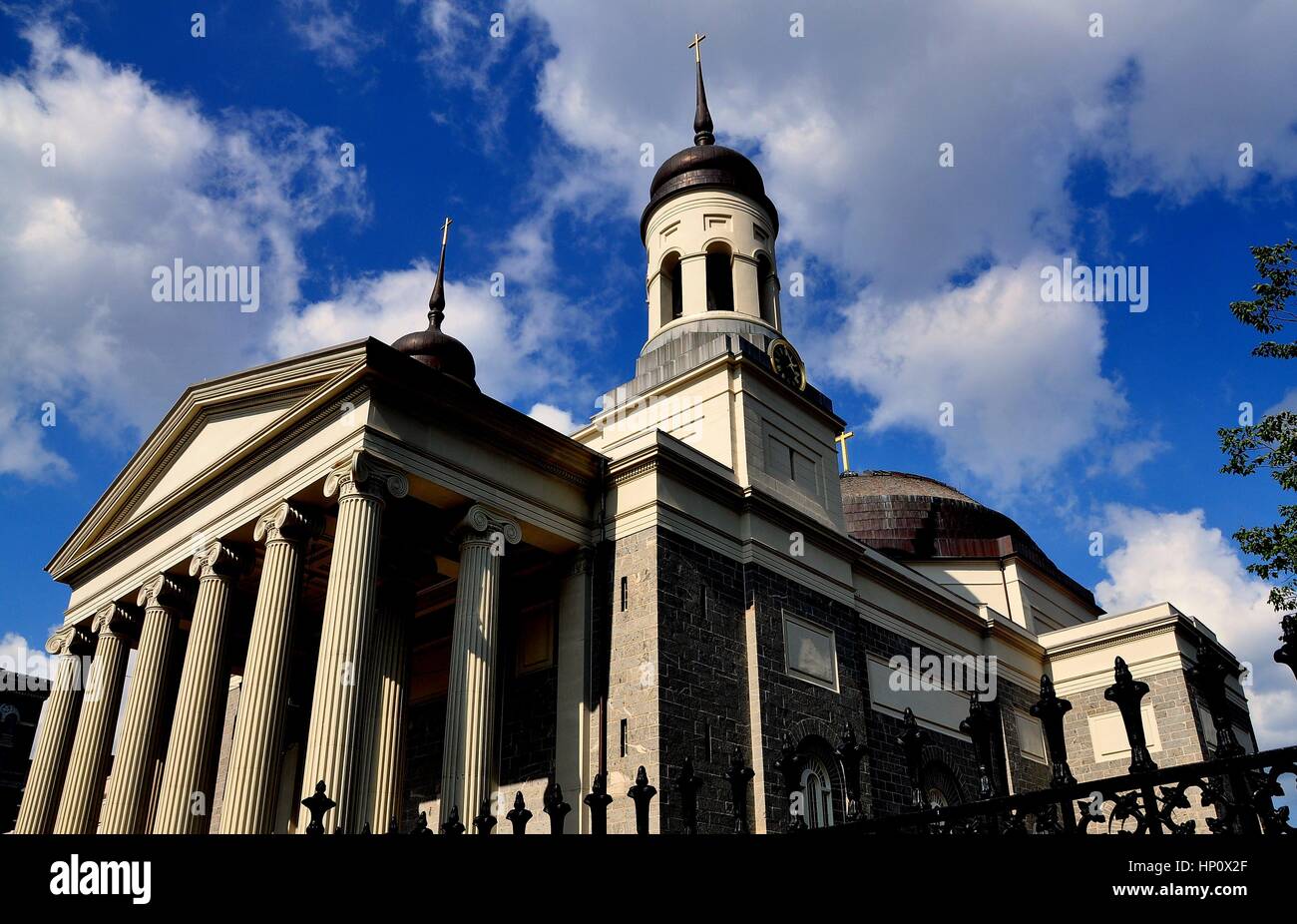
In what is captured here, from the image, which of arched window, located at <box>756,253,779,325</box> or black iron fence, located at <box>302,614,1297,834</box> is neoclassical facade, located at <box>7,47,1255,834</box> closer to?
arched window, located at <box>756,253,779,325</box>

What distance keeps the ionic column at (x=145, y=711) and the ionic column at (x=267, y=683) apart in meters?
4.16

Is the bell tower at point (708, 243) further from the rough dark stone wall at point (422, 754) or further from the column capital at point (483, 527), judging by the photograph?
the rough dark stone wall at point (422, 754)

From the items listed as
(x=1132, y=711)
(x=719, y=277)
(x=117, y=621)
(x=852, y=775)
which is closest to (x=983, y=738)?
(x=852, y=775)

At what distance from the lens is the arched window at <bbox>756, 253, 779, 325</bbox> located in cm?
2883

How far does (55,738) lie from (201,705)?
7.21 metres

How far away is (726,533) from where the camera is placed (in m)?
21.9

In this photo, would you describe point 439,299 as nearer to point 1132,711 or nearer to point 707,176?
point 707,176

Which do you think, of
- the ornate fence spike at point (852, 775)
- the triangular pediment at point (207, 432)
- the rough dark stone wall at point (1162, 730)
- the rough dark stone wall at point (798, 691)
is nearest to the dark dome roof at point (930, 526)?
the rough dark stone wall at point (1162, 730)

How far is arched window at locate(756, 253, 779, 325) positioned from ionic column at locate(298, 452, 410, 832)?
13986 millimetres

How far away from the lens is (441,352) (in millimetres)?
28703

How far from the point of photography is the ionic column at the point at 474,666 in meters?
17.0

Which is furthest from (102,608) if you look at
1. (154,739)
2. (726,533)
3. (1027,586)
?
(1027,586)

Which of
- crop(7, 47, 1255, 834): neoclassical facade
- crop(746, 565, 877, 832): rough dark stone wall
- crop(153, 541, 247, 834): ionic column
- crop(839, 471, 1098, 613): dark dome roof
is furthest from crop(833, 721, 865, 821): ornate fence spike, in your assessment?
crop(839, 471, 1098, 613): dark dome roof
